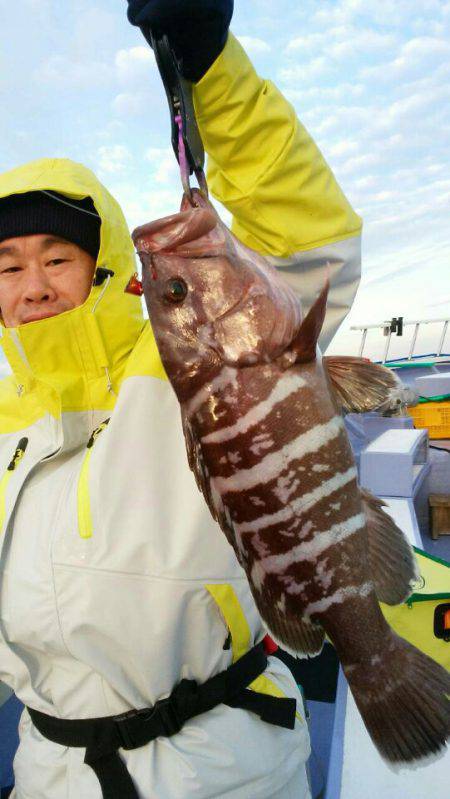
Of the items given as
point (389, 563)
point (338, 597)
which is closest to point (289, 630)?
point (338, 597)

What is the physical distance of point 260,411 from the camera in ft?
4.78

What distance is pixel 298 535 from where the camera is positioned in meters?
1.46

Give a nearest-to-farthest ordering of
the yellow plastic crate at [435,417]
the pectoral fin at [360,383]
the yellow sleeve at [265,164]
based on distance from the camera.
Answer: the pectoral fin at [360,383] → the yellow sleeve at [265,164] → the yellow plastic crate at [435,417]

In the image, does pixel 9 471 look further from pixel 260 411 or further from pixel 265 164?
pixel 265 164

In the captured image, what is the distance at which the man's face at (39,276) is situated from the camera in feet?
7.25

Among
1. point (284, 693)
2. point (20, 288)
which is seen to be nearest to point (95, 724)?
point (284, 693)

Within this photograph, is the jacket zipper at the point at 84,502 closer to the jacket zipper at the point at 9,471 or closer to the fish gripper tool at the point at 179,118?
the jacket zipper at the point at 9,471

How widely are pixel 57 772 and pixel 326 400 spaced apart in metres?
1.80

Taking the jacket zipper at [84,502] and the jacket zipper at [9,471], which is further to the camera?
the jacket zipper at [9,471]

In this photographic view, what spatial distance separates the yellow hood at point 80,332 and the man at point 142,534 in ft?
0.04

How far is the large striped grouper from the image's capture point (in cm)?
145

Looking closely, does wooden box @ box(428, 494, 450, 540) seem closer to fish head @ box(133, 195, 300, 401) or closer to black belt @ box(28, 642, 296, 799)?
black belt @ box(28, 642, 296, 799)

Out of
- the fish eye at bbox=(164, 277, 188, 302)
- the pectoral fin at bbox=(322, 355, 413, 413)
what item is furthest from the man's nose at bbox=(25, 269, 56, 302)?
the pectoral fin at bbox=(322, 355, 413, 413)

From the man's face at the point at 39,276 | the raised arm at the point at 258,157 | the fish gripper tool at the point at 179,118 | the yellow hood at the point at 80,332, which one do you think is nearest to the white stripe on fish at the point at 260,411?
the fish gripper tool at the point at 179,118
